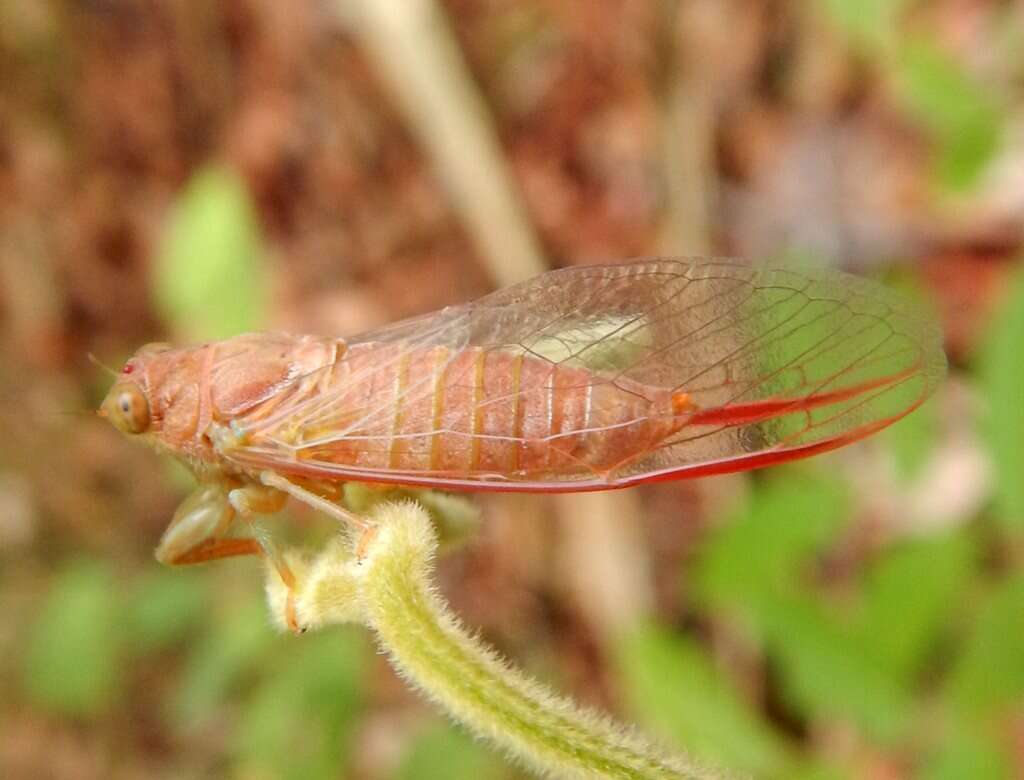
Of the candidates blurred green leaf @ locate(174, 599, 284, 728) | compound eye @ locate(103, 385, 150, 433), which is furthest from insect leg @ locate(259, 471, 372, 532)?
blurred green leaf @ locate(174, 599, 284, 728)

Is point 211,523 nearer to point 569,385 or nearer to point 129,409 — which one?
point 129,409

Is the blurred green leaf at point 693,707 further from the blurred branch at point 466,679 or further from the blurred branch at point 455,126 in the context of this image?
the blurred branch at point 466,679

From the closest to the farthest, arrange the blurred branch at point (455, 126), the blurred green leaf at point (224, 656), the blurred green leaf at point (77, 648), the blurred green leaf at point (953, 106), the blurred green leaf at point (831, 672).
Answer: the blurred green leaf at point (831, 672) < the blurred green leaf at point (953, 106) < the blurred green leaf at point (224, 656) < the blurred green leaf at point (77, 648) < the blurred branch at point (455, 126)

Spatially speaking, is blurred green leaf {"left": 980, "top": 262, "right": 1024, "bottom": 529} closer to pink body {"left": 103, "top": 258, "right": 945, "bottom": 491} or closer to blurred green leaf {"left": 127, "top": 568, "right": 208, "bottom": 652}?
pink body {"left": 103, "top": 258, "right": 945, "bottom": 491}

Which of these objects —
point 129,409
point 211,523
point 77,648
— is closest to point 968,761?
point 211,523

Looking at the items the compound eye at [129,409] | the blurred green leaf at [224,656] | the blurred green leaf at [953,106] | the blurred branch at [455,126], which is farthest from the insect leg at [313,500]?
the blurred branch at [455,126]

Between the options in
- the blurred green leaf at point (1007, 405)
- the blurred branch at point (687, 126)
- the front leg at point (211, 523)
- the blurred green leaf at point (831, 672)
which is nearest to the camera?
the front leg at point (211, 523)
